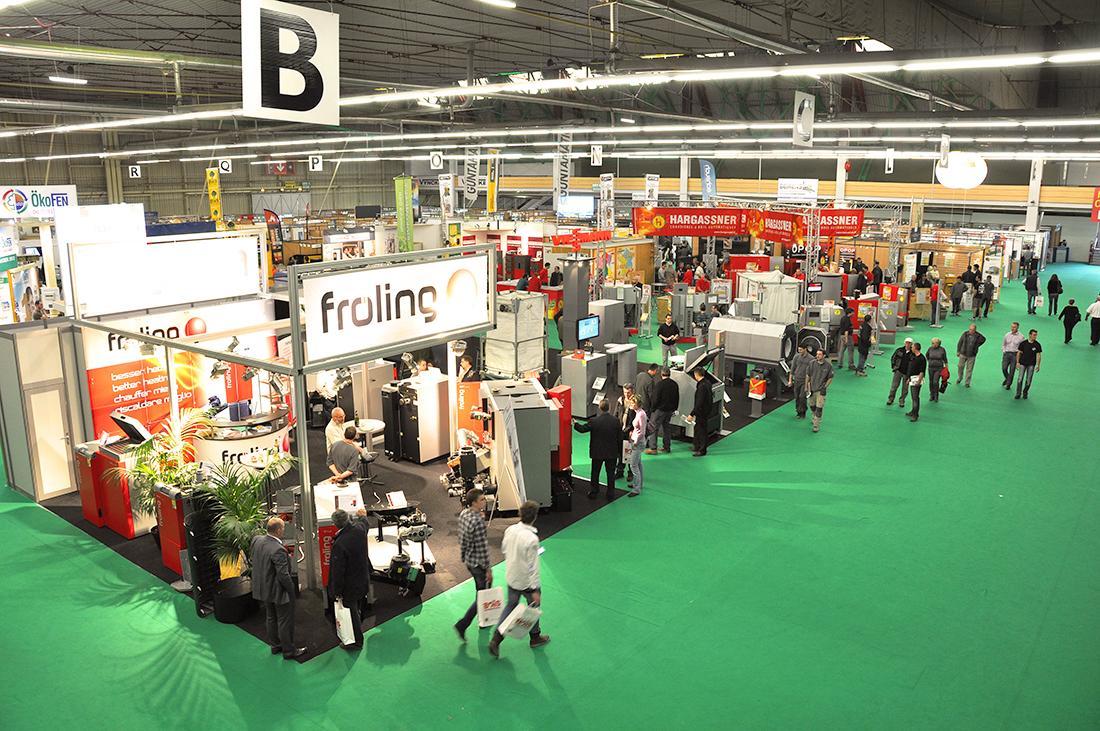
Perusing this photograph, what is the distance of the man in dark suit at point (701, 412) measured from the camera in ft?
35.3

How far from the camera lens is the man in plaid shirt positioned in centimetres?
641

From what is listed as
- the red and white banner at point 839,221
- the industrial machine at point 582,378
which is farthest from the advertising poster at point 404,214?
the red and white banner at point 839,221

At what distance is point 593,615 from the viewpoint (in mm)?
6867

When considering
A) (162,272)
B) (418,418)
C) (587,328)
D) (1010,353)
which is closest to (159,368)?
(162,272)

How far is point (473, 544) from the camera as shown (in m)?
6.41

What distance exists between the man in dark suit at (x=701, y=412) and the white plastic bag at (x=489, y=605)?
17.0 feet

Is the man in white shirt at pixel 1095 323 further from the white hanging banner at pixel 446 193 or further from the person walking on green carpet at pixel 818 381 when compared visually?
the white hanging banner at pixel 446 193

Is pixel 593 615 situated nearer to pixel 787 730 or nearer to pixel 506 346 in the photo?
pixel 787 730

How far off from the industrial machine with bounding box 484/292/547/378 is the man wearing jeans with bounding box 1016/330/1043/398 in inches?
346

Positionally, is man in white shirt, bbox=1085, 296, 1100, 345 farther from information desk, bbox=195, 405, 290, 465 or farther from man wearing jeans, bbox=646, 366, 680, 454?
information desk, bbox=195, 405, 290, 465

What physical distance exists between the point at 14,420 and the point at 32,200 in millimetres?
14818

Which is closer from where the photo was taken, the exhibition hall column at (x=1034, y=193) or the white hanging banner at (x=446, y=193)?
the white hanging banner at (x=446, y=193)

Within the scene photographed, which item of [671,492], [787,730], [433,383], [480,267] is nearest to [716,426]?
[671,492]

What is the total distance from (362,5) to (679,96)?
21.3m
